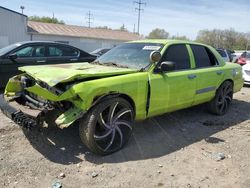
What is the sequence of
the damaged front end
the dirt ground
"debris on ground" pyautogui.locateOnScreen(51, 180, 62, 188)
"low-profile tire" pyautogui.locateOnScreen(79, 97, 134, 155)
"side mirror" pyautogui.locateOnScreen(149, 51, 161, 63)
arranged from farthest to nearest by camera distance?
"side mirror" pyautogui.locateOnScreen(149, 51, 161, 63), "low-profile tire" pyautogui.locateOnScreen(79, 97, 134, 155), the damaged front end, the dirt ground, "debris on ground" pyautogui.locateOnScreen(51, 180, 62, 188)

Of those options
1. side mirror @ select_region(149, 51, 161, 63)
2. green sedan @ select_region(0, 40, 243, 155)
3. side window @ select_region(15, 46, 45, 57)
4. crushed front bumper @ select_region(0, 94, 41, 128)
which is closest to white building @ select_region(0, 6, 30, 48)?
side window @ select_region(15, 46, 45, 57)

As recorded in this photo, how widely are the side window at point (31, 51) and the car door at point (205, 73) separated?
4.56 m

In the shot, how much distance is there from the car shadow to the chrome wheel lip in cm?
14

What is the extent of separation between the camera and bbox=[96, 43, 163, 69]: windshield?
504cm

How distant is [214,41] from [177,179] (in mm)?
59308

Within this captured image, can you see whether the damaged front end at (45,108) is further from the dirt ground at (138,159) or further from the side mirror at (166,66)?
the side mirror at (166,66)

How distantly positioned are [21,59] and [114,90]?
4.80 metres

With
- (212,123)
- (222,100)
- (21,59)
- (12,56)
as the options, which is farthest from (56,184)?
(21,59)

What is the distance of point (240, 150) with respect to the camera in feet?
15.8

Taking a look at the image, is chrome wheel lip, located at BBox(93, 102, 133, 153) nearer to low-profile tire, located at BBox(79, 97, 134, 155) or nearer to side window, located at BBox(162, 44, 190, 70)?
low-profile tire, located at BBox(79, 97, 134, 155)

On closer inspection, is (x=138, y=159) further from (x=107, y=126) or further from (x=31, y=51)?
(x=31, y=51)

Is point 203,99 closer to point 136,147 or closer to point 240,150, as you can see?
point 240,150

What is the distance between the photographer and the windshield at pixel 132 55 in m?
5.04

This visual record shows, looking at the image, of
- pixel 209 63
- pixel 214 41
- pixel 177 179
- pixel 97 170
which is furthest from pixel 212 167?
pixel 214 41
